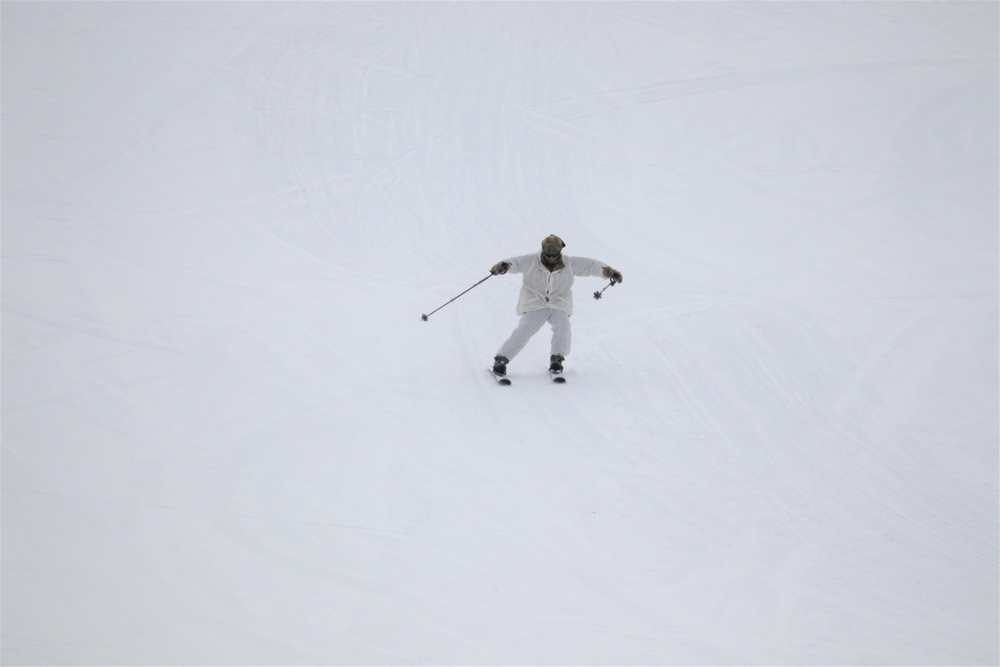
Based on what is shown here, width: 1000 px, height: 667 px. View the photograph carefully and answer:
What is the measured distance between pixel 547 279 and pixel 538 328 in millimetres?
444

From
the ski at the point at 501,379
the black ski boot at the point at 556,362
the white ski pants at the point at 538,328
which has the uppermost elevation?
the white ski pants at the point at 538,328

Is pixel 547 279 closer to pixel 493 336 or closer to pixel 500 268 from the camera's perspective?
pixel 500 268

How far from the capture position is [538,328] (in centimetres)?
796

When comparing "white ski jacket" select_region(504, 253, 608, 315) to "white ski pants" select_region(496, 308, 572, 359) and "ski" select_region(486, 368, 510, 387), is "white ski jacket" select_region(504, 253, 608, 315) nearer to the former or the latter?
"white ski pants" select_region(496, 308, 572, 359)

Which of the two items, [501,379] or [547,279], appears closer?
[547,279]

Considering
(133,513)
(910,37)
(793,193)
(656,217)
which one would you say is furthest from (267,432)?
(910,37)

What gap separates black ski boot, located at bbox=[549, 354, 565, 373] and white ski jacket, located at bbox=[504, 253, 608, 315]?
384 mm

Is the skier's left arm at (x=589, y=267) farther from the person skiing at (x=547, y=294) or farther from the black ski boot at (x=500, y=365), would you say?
the black ski boot at (x=500, y=365)

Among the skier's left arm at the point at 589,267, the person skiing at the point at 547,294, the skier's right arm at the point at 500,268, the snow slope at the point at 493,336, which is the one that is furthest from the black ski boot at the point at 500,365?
the skier's left arm at the point at 589,267

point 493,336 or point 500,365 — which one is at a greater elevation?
point 493,336

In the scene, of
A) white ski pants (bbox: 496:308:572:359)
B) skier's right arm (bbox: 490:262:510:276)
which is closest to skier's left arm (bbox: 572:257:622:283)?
white ski pants (bbox: 496:308:572:359)

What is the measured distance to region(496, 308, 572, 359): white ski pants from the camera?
7.91m

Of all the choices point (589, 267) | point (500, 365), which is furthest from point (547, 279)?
point (500, 365)

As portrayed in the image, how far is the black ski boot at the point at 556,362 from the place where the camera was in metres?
8.02
